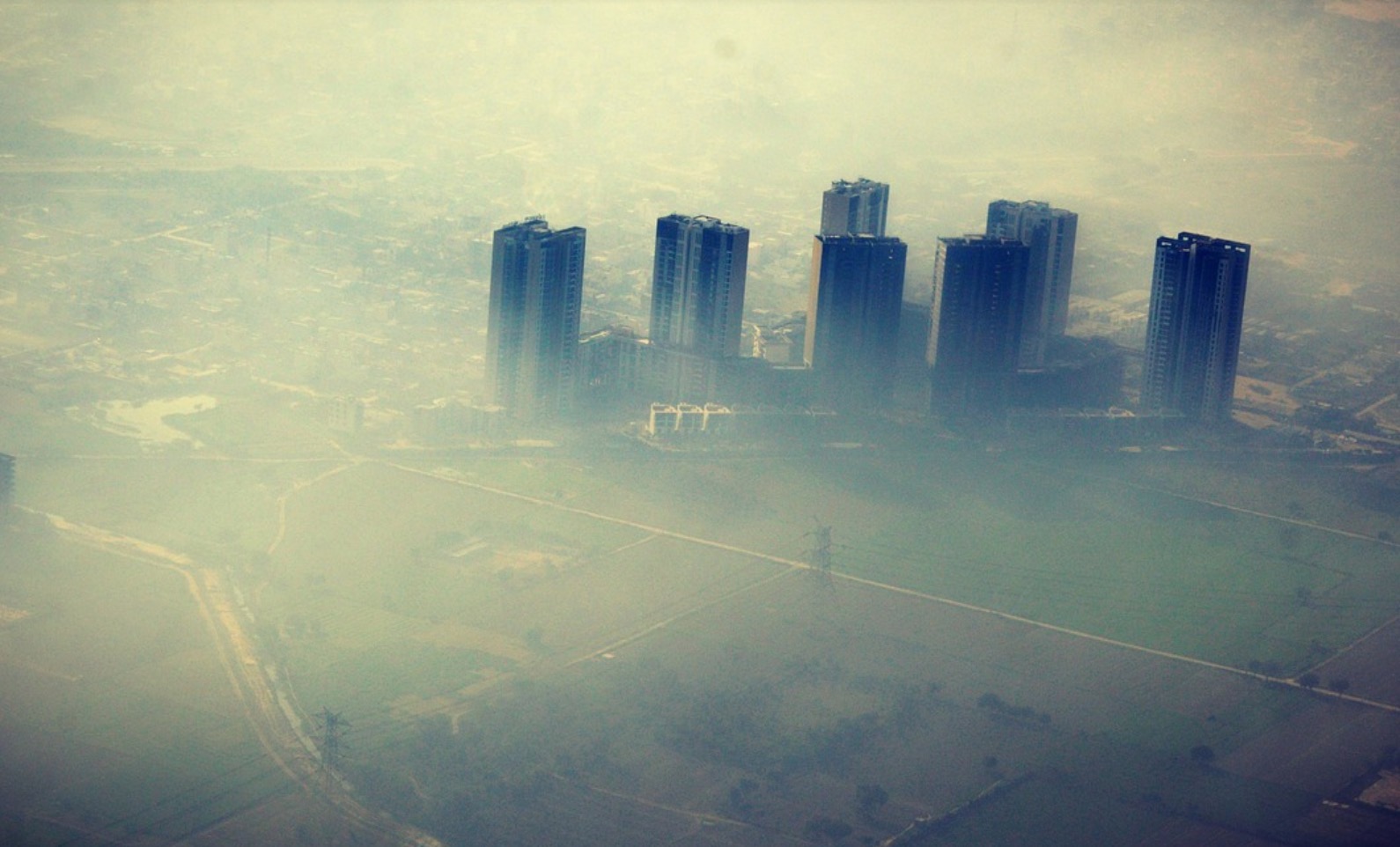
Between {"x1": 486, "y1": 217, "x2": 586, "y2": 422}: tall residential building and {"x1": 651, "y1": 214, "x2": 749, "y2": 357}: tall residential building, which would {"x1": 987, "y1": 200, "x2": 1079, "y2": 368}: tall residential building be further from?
{"x1": 486, "y1": 217, "x2": 586, "y2": 422}: tall residential building

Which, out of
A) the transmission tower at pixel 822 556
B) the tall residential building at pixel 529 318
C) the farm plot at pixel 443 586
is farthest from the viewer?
the tall residential building at pixel 529 318

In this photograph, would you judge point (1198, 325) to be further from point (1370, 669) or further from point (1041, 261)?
A: point (1370, 669)

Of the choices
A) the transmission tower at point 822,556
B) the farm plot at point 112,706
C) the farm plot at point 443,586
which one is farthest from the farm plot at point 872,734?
the farm plot at point 112,706

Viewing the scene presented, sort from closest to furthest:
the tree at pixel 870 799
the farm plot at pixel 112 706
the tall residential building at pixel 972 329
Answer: the farm plot at pixel 112 706, the tree at pixel 870 799, the tall residential building at pixel 972 329

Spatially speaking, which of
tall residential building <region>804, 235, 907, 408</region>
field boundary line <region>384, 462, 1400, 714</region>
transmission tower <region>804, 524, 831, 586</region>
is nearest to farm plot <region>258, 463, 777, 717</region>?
field boundary line <region>384, 462, 1400, 714</region>

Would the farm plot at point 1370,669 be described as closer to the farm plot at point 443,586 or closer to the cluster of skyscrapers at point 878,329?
the farm plot at point 443,586

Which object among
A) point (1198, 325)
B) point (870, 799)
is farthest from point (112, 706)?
point (1198, 325)

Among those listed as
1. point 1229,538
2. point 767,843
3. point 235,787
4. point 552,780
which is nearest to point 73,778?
point 235,787
